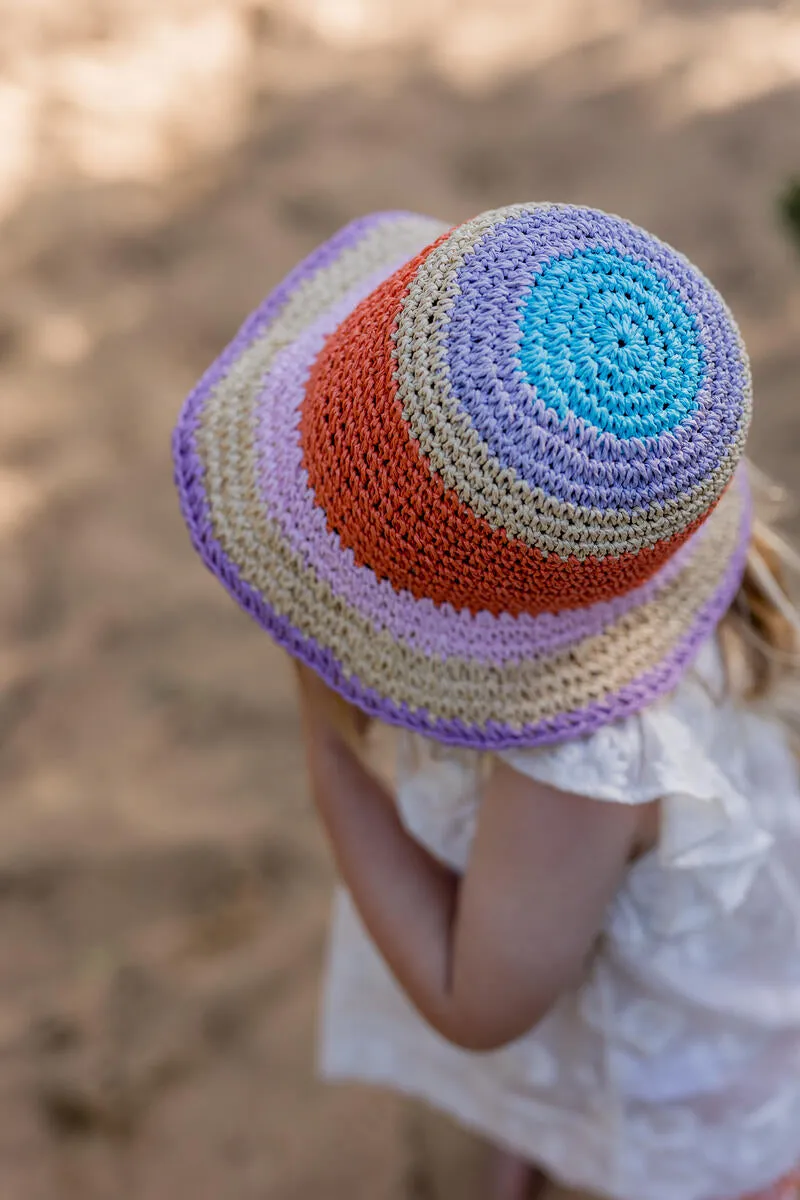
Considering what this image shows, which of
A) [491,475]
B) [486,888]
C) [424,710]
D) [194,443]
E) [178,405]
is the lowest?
[178,405]

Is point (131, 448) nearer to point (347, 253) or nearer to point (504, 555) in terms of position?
point (347, 253)

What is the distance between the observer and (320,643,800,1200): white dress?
895 millimetres

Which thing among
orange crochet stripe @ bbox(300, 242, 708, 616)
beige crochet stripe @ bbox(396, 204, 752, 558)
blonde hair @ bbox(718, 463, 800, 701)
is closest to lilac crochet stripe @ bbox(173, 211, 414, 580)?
orange crochet stripe @ bbox(300, 242, 708, 616)

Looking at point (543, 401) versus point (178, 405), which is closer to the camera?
point (543, 401)

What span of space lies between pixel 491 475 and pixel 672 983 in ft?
1.95

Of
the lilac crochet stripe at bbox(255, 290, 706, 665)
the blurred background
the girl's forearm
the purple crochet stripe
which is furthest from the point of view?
the blurred background

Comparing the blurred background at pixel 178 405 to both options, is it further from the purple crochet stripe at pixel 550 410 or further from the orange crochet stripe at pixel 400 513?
the purple crochet stripe at pixel 550 410

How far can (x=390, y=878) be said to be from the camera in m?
0.99

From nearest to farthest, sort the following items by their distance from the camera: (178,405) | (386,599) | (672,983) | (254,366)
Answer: (386,599) < (254,366) < (672,983) < (178,405)

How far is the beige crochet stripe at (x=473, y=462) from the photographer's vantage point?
663 mm

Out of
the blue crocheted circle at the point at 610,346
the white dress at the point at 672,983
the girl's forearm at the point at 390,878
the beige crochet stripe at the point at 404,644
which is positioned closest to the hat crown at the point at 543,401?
the blue crocheted circle at the point at 610,346

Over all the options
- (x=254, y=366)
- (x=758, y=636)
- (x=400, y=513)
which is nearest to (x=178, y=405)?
(x=254, y=366)

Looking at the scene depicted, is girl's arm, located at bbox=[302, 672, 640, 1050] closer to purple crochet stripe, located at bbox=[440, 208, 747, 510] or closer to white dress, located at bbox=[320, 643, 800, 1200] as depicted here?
white dress, located at bbox=[320, 643, 800, 1200]

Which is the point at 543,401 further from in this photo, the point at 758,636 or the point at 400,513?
the point at 758,636
